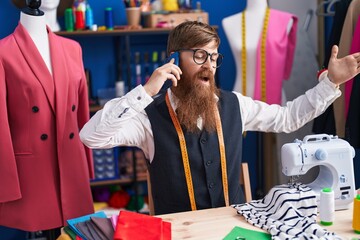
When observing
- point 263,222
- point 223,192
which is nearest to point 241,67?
point 223,192

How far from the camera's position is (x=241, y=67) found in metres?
3.64

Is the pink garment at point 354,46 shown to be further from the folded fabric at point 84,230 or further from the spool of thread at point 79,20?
the folded fabric at point 84,230

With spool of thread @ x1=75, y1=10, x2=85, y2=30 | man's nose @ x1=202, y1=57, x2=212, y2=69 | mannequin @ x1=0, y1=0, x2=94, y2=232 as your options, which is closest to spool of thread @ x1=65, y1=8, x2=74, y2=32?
spool of thread @ x1=75, y1=10, x2=85, y2=30

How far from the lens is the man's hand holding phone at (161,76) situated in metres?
2.10

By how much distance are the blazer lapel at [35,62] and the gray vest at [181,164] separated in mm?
608

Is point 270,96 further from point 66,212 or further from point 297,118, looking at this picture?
point 66,212

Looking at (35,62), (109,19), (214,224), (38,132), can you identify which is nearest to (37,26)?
(35,62)

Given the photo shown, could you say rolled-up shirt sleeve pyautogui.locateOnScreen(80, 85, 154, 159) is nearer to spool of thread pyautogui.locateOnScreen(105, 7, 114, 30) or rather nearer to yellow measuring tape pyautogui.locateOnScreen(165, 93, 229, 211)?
yellow measuring tape pyautogui.locateOnScreen(165, 93, 229, 211)

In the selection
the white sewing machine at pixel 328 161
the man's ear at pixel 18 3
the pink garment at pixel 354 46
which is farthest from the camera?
the man's ear at pixel 18 3

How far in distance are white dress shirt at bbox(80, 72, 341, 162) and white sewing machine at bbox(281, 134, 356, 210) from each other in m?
0.29

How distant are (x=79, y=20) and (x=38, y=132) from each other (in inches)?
46.8

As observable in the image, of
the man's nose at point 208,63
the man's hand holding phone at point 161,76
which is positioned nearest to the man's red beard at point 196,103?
the man's nose at point 208,63

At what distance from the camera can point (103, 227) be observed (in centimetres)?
186

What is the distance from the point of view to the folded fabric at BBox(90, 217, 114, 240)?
1.83m
